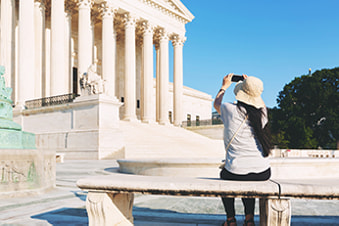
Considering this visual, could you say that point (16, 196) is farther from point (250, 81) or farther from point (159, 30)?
point (159, 30)

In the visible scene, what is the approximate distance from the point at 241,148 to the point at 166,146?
74.6 feet

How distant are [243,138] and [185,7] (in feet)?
141

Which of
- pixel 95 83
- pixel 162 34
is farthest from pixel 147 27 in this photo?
pixel 95 83

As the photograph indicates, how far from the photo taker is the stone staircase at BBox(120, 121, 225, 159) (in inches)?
933

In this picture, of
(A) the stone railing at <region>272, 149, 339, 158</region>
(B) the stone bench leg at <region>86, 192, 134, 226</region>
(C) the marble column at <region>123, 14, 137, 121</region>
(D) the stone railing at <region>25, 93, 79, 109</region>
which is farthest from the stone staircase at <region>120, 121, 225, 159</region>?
(B) the stone bench leg at <region>86, 192, 134, 226</region>

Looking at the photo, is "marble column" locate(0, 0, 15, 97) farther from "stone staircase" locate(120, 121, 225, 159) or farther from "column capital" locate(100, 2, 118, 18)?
"stone staircase" locate(120, 121, 225, 159)

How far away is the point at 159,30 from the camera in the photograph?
4194cm

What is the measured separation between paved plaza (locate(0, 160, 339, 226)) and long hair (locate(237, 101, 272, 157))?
1.72m

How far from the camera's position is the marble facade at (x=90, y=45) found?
30.0 m

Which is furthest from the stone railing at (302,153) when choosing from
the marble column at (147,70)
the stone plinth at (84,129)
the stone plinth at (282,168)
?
the stone plinth at (282,168)

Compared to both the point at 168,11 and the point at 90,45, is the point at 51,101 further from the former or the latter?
the point at 168,11

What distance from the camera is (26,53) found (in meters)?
29.6

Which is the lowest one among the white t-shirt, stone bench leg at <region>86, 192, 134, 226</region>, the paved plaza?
the paved plaza

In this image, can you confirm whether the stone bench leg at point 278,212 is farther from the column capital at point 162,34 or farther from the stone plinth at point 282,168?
the column capital at point 162,34
